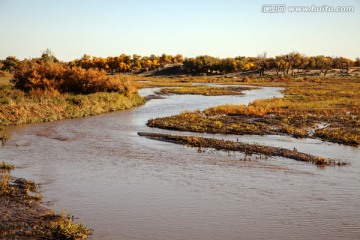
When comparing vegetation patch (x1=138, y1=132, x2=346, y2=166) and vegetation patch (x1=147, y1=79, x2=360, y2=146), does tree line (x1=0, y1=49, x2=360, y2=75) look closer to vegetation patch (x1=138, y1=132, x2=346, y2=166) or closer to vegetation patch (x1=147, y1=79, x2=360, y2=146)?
vegetation patch (x1=147, y1=79, x2=360, y2=146)

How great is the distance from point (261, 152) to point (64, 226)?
1231 centimetres

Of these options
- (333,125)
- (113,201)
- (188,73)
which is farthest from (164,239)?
(188,73)

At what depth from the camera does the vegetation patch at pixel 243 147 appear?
1861 centimetres

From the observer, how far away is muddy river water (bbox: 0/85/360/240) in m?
10.9

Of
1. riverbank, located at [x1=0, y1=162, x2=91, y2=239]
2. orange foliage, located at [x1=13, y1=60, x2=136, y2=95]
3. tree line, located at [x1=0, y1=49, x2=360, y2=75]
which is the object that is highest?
tree line, located at [x1=0, y1=49, x2=360, y2=75]

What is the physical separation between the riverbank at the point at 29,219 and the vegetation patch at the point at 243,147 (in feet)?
34.1

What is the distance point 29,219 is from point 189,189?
561cm

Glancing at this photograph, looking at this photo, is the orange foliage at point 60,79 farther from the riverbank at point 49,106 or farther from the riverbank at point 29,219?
the riverbank at point 29,219

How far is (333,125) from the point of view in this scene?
2850 centimetres

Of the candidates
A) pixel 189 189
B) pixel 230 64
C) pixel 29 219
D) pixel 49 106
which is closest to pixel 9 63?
pixel 230 64

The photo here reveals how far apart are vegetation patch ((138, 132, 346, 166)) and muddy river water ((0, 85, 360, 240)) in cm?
79

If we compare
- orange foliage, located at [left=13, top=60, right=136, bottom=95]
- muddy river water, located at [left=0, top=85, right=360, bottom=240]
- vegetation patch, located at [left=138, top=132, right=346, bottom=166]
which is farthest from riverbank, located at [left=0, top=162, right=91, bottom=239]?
orange foliage, located at [left=13, top=60, right=136, bottom=95]

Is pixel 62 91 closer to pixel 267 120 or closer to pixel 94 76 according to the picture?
pixel 94 76

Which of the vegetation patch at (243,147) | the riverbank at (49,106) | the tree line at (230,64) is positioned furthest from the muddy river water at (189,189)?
the tree line at (230,64)
